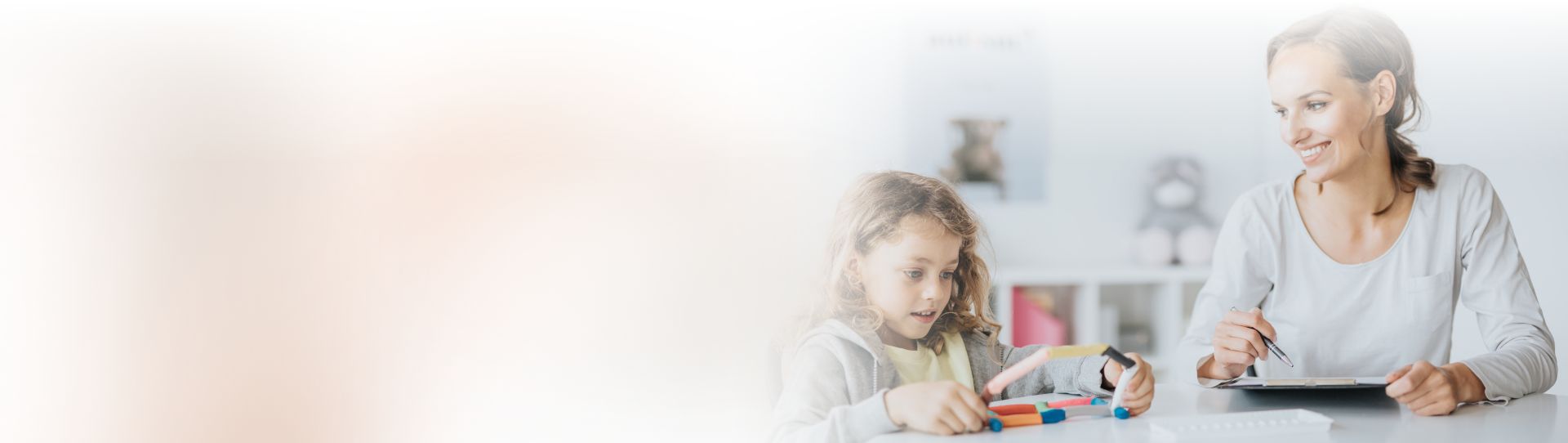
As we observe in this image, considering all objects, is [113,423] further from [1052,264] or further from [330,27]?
[1052,264]

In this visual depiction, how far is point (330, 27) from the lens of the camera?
1.06m

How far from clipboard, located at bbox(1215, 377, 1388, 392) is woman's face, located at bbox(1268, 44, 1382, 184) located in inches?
10.4

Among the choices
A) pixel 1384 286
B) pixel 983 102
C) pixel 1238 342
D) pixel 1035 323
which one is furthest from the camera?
pixel 1035 323

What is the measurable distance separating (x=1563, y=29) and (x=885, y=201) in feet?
3.56

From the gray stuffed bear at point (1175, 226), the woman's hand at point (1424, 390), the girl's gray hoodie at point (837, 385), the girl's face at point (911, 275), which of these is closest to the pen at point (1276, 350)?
the woman's hand at point (1424, 390)

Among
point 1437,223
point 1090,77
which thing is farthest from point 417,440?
point 1437,223

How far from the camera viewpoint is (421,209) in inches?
42.3

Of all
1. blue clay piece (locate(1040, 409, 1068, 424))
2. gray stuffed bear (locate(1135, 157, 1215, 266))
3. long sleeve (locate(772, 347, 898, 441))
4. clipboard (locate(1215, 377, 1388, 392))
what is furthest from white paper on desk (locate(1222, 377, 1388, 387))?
gray stuffed bear (locate(1135, 157, 1215, 266))

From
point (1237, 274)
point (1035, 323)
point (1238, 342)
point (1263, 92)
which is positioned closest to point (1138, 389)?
point (1238, 342)

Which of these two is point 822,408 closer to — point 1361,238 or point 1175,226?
point 1361,238

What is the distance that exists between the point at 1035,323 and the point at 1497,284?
2.22 feet

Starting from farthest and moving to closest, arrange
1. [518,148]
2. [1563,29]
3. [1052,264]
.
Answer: [1052,264] < [1563,29] < [518,148]

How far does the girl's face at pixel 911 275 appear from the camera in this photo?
0.93 meters

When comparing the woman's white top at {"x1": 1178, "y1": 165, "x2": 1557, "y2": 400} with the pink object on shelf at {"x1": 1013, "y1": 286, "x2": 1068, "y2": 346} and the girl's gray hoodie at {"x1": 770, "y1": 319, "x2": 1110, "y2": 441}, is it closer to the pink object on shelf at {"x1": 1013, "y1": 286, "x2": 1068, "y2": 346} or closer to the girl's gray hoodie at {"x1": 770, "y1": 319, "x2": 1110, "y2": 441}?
the girl's gray hoodie at {"x1": 770, "y1": 319, "x2": 1110, "y2": 441}
